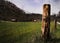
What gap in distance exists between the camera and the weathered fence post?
7.98 feet

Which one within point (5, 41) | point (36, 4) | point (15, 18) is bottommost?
point (5, 41)

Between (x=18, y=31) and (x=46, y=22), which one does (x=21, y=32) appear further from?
(x=46, y=22)

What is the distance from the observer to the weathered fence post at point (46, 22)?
7.98ft

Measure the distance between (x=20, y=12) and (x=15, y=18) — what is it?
13cm

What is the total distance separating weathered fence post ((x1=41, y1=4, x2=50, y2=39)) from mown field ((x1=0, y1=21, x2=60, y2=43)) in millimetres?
68

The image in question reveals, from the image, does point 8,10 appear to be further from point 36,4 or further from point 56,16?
point 56,16

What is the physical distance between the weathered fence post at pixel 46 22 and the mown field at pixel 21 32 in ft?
0.22

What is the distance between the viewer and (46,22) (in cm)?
246

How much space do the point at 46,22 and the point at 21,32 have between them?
37 cm

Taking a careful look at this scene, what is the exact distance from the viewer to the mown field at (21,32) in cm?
234

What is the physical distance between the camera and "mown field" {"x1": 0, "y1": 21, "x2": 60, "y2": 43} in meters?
2.34

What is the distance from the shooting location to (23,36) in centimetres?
241

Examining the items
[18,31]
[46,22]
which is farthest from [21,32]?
[46,22]

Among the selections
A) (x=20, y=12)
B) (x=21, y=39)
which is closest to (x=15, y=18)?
(x=20, y=12)
